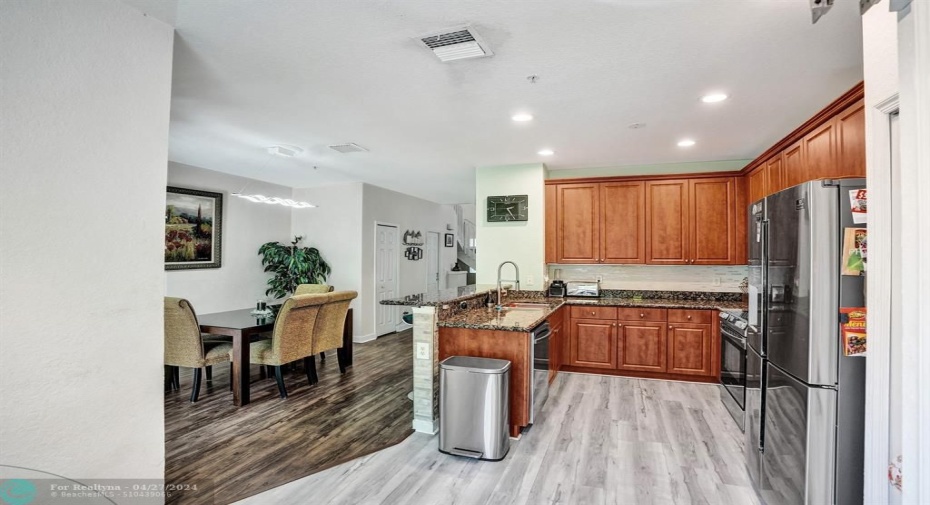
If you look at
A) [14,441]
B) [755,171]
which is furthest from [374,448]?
[755,171]

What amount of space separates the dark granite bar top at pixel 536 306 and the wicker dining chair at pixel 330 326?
1.53 metres

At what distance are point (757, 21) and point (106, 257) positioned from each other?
309 centimetres

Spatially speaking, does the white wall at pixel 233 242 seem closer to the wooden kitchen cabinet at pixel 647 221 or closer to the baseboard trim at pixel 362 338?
the baseboard trim at pixel 362 338

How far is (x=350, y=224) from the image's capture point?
20.2ft

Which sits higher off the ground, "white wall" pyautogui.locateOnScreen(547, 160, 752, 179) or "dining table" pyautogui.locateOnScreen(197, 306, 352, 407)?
"white wall" pyautogui.locateOnScreen(547, 160, 752, 179)

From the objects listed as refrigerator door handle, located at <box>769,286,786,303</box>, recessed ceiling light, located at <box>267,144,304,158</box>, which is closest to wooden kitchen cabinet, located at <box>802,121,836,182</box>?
refrigerator door handle, located at <box>769,286,786,303</box>

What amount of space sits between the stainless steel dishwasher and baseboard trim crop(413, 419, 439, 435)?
74 cm

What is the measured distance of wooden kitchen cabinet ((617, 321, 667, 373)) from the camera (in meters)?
4.34

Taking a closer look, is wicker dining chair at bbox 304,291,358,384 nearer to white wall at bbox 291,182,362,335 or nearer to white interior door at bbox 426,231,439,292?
white wall at bbox 291,182,362,335

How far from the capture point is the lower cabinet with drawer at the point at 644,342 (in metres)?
4.22

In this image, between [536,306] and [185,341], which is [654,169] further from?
[185,341]

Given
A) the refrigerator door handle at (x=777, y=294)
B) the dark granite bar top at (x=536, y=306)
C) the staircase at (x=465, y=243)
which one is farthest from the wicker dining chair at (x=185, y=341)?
the staircase at (x=465, y=243)

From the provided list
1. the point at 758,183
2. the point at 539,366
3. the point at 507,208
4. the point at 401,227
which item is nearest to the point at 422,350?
the point at 539,366

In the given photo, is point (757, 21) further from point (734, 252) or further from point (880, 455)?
point (734, 252)
